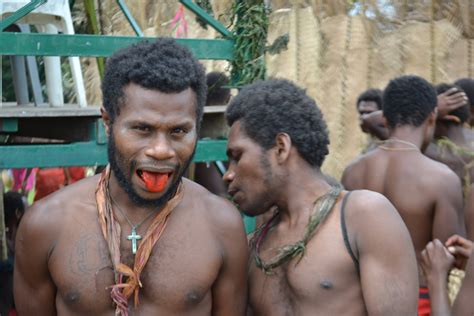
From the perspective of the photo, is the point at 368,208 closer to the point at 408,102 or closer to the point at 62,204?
the point at 62,204

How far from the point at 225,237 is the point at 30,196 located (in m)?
6.31

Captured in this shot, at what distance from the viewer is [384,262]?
10.0 ft

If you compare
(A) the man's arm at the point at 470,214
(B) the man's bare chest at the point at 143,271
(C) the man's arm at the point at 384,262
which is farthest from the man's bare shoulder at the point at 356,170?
(B) the man's bare chest at the point at 143,271

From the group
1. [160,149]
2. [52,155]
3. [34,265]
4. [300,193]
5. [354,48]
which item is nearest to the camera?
[160,149]

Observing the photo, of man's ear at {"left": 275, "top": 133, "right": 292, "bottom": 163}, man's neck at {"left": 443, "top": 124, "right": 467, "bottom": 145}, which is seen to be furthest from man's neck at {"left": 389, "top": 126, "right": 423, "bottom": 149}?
man's ear at {"left": 275, "top": 133, "right": 292, "bottom": 163}

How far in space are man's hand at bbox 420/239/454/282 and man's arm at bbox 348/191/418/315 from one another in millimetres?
691

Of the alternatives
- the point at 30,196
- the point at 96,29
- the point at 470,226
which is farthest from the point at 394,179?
the point at 30,196

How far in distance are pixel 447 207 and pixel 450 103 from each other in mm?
1467

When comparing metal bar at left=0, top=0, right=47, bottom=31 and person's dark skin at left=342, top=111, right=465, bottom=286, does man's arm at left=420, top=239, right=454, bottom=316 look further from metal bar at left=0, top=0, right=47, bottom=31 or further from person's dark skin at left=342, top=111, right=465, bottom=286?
metal bar at left=0, top=0, right=47, bottom=31

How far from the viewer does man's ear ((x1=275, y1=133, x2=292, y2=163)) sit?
10.9 ft

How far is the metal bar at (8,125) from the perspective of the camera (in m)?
3.85

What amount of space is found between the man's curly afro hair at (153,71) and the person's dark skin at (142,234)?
3cm

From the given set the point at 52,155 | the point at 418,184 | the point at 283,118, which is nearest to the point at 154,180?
the point at 283,118

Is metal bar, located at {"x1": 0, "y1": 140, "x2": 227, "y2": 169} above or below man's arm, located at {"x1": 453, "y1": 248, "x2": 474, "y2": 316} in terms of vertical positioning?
above
